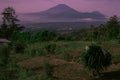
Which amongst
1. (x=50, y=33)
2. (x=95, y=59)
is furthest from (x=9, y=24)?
(x=95, y=59)

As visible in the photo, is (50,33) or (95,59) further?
(50,33)

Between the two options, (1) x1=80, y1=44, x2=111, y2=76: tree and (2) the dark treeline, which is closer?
(1) x1=80, y1=44, x2=111, y2=76: tree

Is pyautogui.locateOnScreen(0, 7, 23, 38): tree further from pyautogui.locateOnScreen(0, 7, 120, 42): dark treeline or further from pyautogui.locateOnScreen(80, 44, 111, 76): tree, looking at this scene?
pyautogui.locateOnScreen(80, 44, 111, 76): tree

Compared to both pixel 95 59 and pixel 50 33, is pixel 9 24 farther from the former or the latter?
pixel 95 59

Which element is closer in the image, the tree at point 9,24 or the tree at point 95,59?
the tree at point 95,59

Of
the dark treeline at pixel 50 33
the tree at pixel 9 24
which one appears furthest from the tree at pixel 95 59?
the tree at pixel 9 24

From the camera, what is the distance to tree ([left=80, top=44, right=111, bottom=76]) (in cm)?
909

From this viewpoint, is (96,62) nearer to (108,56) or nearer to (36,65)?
(108,56)

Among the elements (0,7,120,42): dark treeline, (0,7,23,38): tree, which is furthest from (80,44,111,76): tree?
(0,7,23,38): tree

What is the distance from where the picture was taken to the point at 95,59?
29.7 feet

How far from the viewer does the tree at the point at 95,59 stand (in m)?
9.09

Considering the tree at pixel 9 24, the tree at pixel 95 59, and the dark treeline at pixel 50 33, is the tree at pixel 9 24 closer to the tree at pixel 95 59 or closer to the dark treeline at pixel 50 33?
the dark treeline at pixel 50 33

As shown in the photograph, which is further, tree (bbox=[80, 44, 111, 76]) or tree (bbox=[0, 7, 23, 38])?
tree (bbox=[0, 7, 23, 38])

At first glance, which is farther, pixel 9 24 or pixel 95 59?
pixel 9 24
